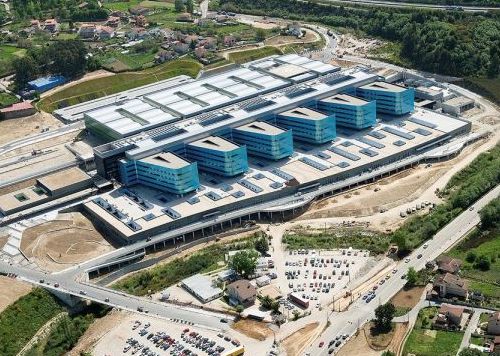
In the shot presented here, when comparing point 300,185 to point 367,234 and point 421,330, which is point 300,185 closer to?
point 367,234

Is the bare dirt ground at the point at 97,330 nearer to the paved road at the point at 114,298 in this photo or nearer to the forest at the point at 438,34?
the paved road at the point at 114,298

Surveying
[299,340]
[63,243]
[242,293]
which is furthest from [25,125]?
[299,340]

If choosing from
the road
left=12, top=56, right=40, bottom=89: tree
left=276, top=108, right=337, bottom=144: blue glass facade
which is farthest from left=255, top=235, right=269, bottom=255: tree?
left=12, top=56, right=40, bottom=89: tree

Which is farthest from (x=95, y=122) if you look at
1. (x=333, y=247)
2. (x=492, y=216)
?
(x=492, y=216)

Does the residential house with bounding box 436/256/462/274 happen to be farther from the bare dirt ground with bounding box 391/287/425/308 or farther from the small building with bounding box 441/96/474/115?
the small building with bounding box 441/96/474/115

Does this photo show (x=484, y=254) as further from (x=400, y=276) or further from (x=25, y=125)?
(x=25, y=125)

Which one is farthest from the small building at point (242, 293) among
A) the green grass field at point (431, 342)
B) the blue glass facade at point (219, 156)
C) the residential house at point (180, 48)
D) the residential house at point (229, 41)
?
the residential house at point (229, 41)
